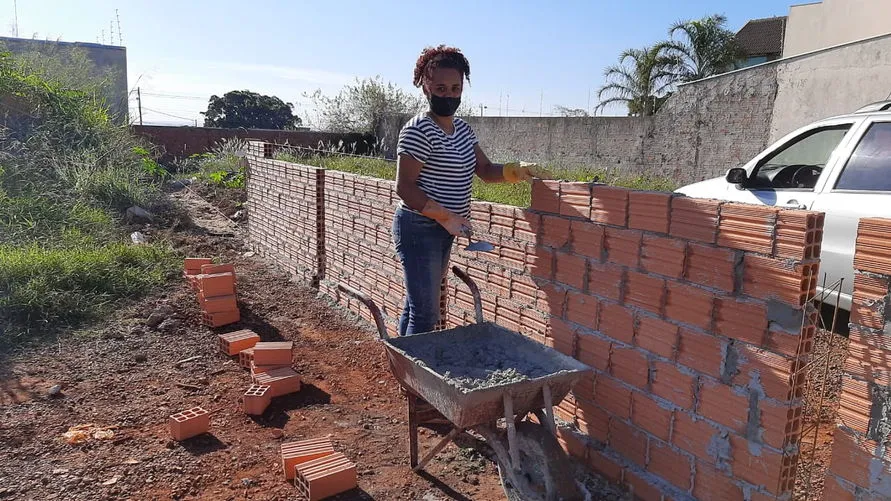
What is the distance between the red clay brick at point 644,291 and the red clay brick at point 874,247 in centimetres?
77

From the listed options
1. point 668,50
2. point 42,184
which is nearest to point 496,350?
point 42,184

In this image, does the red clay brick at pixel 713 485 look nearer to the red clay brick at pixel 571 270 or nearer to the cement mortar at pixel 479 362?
the cement mortar at pixel 479 362

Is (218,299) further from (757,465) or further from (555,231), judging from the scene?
(757,465)

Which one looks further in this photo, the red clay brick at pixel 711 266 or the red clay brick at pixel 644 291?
the red clay brick at pixel 644 291

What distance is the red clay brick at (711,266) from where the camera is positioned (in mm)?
2283

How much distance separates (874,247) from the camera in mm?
1884

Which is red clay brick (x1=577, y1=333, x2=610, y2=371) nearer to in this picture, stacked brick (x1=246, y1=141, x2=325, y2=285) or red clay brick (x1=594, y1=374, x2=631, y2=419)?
red clay brick (x1=594, y1=374, x2=631, y2=419)

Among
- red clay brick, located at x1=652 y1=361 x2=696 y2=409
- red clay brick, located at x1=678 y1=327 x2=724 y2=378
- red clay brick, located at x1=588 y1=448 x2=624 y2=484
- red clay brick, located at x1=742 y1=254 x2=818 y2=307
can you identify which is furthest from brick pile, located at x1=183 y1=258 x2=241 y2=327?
red clay brick, located at x1=742 y1=254 x2=818 y2=307

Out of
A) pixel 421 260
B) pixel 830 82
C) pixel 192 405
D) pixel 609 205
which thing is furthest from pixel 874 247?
pixel 830 82

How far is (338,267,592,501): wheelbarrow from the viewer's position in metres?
2.39

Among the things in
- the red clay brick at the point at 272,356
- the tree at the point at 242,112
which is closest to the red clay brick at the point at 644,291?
the red clay brick at the point at 272,356

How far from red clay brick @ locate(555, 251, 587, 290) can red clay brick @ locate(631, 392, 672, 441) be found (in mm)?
607

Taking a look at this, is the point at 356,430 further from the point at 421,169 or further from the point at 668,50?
the point at 668,50

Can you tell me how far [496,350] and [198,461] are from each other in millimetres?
1789
